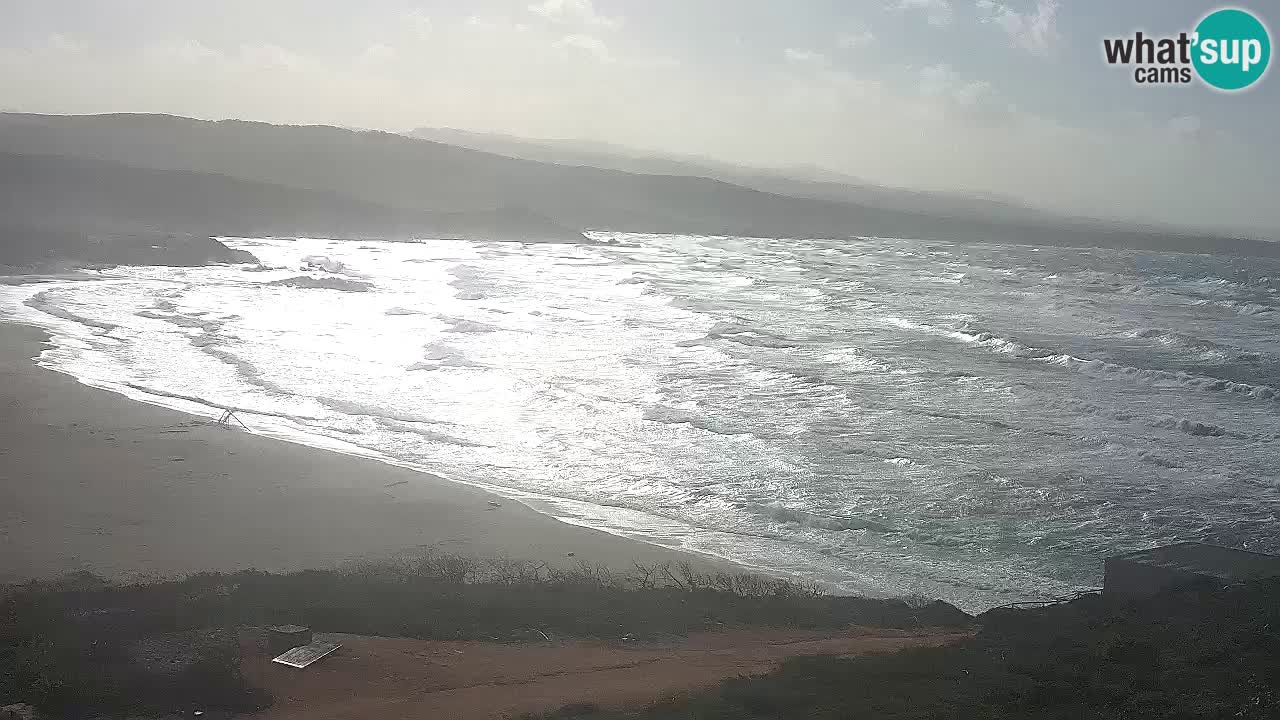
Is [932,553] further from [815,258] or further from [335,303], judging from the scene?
[815,258]

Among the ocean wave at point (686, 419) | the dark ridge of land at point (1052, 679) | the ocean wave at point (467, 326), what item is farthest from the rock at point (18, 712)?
the ocean wave at point (467, 326)

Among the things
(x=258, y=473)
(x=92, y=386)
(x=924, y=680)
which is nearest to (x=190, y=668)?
(x=924, y=680)

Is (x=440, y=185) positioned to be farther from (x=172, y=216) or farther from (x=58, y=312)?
(x=58, y=312)

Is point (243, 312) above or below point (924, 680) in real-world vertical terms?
above

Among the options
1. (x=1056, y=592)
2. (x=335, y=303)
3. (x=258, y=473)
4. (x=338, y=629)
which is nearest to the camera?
(x=338, y=629)

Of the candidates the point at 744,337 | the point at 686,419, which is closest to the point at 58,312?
the point at 744,337
